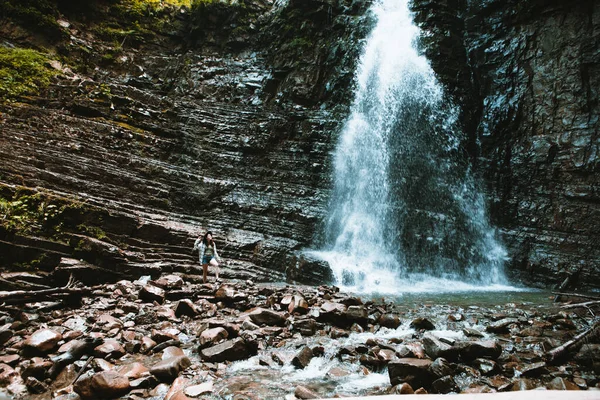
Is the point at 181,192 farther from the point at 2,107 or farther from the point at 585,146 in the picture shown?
the point at 585,146

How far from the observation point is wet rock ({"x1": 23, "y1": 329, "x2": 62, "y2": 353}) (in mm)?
4121

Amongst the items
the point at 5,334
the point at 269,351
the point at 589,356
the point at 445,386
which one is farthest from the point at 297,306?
the point at 5,334

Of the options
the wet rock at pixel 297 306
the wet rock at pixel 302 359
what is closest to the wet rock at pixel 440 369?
the wet rock at pixel 302 359

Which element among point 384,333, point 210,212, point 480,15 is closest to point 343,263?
point 210,212

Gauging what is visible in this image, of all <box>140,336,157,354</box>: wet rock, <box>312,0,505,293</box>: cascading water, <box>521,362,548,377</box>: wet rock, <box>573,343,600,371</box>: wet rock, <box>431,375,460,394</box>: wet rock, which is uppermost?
<box>312,0,505,293</box>: cascading water

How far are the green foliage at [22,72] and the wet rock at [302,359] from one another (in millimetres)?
15508

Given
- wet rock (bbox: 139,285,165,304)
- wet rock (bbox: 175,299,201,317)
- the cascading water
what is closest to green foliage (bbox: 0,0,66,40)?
the cascading water

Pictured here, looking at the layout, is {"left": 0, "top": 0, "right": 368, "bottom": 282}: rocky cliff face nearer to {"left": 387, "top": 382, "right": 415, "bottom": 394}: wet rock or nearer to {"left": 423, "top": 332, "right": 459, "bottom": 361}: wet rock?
{"left": 423, "top": 332, "right": 459, "bottom": 361}: wet rock

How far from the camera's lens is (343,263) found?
12.2 metres

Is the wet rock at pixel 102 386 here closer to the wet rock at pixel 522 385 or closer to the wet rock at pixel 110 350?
the wet rock at pixel 110 350

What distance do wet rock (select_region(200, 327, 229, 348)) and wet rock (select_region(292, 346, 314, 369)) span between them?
1246 millimetres

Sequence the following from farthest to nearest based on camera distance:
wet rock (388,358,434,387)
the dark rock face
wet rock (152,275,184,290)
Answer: the dark rock face, wet rock (152,275,184,290), wet rock (388,358,434,387)

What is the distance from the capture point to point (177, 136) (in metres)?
14.2

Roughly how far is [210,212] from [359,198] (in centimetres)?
707
